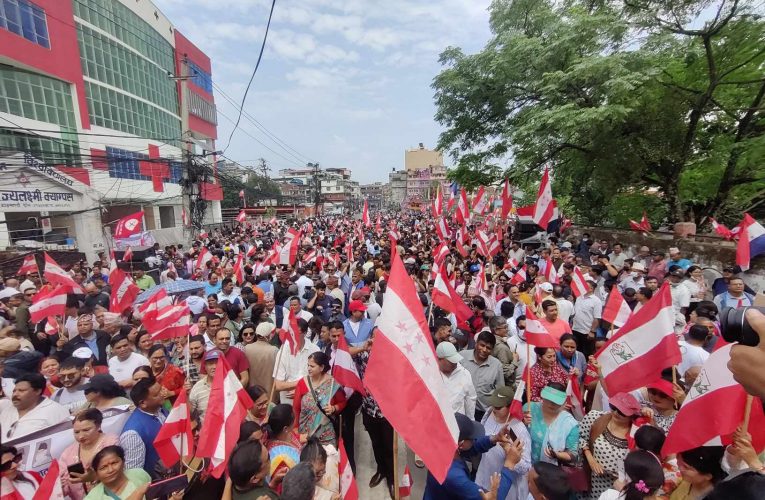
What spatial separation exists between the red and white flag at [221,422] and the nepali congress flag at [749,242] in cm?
831

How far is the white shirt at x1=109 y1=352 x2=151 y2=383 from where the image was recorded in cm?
413

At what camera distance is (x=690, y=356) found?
12.3 ft

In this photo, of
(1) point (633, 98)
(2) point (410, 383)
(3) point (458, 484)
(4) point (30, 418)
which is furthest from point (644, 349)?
(1) point (633, 98)

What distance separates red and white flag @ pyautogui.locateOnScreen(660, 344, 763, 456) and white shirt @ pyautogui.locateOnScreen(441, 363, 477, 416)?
1.51 m

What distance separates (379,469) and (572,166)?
14.0 m

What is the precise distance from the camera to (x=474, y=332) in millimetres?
5582

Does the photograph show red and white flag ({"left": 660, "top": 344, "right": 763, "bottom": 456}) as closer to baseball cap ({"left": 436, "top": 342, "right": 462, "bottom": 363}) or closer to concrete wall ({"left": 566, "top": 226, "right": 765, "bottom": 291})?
baseball cap ({"left": 436, "top": 342, "right": 462, "bottom": 363})

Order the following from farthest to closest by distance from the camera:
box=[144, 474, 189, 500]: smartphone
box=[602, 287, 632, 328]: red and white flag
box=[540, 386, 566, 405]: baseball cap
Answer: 1. box=[602, 287, 632, 328]: red and white flag
2. box=[540, 386, 566, 405]: baseball cap
3. box=[144, 474, 189, 500]: smartphone

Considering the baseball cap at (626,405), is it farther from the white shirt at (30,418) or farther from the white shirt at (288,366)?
the white shirt at (30,418)

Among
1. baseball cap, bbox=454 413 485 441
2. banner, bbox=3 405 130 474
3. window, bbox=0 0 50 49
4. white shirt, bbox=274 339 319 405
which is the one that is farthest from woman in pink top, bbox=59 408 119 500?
window, bbox=0 0 50 49

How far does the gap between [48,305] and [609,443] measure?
7240 millimetres

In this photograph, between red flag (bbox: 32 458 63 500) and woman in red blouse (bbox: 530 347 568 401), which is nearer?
red flag (bbox: 32 458 63 500)

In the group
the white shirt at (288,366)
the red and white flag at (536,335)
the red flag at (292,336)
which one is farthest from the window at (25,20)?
the red and white flag at (536,335)

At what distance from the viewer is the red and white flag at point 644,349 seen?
273 centimetres
